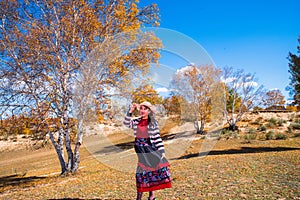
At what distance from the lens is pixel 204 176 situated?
7.77 metres

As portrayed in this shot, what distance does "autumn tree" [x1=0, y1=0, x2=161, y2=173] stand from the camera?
9984 millimetres

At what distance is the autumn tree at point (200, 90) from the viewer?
1046 inches

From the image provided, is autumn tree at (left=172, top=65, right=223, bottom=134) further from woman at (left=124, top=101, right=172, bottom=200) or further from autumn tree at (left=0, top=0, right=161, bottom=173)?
woman at (left=124, top=101, right=172, bottom=200)

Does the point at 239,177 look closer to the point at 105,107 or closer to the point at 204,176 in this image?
the point at 204,176

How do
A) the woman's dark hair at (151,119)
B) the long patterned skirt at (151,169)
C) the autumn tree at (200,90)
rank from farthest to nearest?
1. the autumn tree at (200,90)
2. the woman's dark hair at (151,119)
3. the long patterned skirt at (151,169)

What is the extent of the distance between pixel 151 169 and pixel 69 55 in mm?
8279

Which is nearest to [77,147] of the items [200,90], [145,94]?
[145,94]

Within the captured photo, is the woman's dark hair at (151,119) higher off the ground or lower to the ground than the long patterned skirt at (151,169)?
higher

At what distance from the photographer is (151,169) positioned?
4770mm

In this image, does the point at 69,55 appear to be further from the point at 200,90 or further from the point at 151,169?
the point at 200,90

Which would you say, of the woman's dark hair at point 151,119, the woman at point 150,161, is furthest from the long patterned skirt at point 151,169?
the woman's dark hair at point 151,119

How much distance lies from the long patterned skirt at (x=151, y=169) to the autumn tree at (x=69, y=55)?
6127 millimetres

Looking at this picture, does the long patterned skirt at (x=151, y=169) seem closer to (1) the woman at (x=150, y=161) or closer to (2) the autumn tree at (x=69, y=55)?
(1) the woman at (x=150, y=161)

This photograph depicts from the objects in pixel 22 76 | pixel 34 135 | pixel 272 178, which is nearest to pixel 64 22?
pixel 22 76
